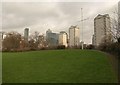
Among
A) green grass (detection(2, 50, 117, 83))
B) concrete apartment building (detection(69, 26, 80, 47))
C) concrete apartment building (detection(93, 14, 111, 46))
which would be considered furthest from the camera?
concrete apartment building (detection(69, 26, 80, 47))

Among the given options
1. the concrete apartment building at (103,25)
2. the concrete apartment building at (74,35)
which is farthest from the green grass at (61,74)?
the concrete apartment building at (74,35)

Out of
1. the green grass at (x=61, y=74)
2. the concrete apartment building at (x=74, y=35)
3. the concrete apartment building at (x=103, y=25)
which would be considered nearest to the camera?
the green grass at (x=61, y=74)

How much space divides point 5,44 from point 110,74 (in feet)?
159

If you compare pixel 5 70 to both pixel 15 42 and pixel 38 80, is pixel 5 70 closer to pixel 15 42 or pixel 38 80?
pixel 38 80

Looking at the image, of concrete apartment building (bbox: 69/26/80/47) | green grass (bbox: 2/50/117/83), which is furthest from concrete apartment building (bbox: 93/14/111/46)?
concrete apartment building (bbox: 69/26/80/47)

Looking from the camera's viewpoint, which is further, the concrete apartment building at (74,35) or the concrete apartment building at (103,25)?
the concrete apartment building at (74,35)

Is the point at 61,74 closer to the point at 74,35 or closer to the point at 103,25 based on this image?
the point at 103,25

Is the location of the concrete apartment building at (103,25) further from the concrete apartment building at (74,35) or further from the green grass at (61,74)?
the concrete apartment building at (74,35)

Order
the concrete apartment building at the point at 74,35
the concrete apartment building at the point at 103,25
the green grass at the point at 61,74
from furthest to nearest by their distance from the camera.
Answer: the concrete apartment building at the point at 74,35
the concrete apartment building at the point at 103,25
the green grass at the point at 61,74

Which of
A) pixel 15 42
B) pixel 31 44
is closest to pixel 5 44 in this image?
pixel 15 42

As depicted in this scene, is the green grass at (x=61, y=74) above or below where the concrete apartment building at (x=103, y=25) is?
below

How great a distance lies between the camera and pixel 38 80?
1318cm

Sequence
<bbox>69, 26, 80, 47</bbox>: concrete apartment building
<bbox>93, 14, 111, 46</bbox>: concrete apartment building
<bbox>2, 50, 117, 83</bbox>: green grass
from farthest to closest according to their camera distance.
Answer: <bbox>69, 26, 80, 47</bbox>: concrete apartment building
<bbox>93, 14, 111, 46</bbox>: concrete apartment building
<bbox>2, 50, 117, 83</bbox>: green grass

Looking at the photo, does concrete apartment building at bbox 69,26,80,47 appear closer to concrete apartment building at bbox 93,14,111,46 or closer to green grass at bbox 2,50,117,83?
concrete apartment building at bbox 93,14,111,46
